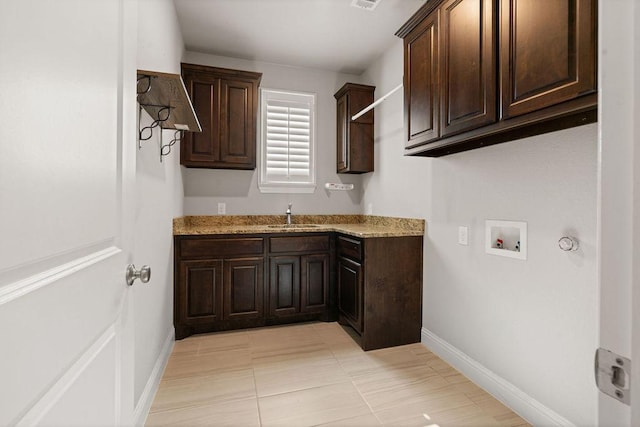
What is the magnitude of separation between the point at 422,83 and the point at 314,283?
1.97 meters

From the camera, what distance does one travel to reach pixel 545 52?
4.11 ft

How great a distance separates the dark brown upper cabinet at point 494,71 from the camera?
116 centimetres

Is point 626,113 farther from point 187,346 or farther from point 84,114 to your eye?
point 187,346

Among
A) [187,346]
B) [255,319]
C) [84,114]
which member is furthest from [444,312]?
[84,114]

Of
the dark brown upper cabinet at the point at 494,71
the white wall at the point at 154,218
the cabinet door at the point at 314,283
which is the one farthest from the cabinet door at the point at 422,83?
the white wall at the point at 154,218

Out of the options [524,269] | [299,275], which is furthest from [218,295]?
[524,269]

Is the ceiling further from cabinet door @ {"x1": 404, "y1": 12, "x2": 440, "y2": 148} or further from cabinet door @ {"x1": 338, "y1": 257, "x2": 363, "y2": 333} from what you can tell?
cabinet door @ {"x1": 338, "y1": 257, "x2": 363, "y2": 333}

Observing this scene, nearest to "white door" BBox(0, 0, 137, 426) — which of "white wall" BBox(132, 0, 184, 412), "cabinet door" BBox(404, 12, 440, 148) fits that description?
"white wall" BBox(132, 0, 184, 412)

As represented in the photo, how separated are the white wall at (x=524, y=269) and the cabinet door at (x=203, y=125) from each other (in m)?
1.94

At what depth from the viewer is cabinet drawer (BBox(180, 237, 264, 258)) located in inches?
105

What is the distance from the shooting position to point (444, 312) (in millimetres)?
2342

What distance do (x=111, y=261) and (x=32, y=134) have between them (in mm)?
412

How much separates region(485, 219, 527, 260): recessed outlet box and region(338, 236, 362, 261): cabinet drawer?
95 cm

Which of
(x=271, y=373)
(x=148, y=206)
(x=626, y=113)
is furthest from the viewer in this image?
(x=271, y=373)
